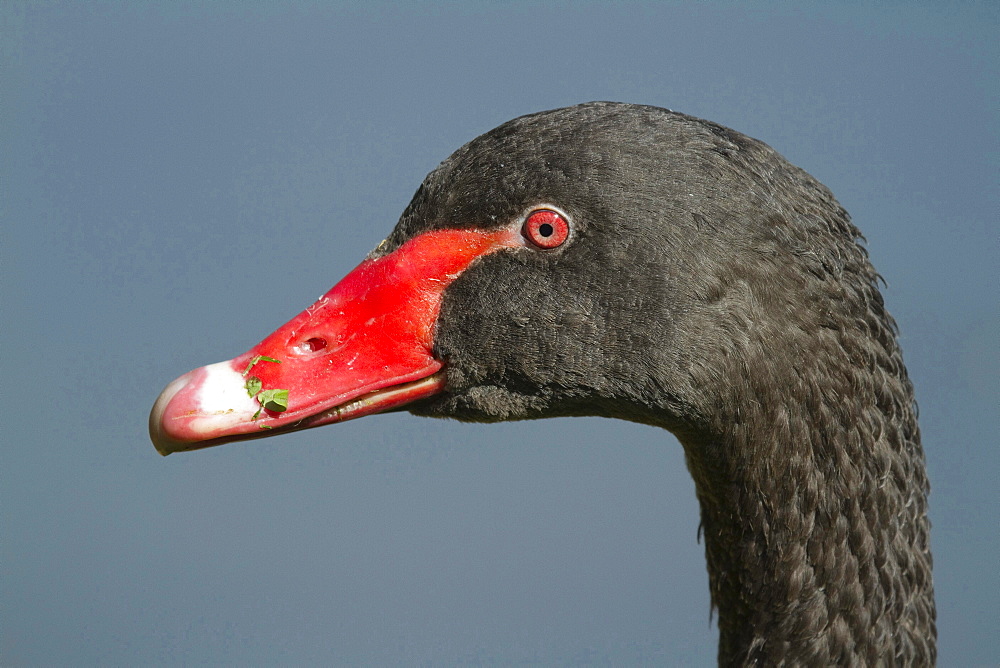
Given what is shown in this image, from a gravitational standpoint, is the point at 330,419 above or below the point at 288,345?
below

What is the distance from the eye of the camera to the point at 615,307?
282cm

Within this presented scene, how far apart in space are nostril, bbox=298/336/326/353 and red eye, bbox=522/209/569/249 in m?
0.72

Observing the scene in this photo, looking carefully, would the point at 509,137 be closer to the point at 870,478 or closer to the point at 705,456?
the point at 705,456

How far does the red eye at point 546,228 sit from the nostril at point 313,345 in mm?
718

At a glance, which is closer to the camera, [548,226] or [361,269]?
[548,226]

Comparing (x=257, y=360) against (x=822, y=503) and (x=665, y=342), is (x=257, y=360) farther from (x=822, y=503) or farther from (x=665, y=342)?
(x=822, y=503)

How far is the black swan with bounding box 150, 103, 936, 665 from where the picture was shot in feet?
9.00

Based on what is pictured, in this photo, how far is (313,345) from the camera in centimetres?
288

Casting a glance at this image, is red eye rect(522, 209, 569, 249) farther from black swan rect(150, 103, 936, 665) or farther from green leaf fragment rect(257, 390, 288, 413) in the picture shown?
green leaf fragment rect(257, 390, 288, 413)

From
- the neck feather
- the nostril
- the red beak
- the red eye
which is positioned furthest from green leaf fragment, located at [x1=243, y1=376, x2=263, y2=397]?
the neck feather

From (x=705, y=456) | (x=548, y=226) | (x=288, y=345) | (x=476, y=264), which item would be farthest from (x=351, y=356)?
(x=705, y=456)

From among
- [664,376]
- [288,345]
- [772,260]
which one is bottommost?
[288,345]

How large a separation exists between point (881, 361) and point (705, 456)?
2.09 ft

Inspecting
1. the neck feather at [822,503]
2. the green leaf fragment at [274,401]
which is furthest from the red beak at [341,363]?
the neck feather at [822,503]
